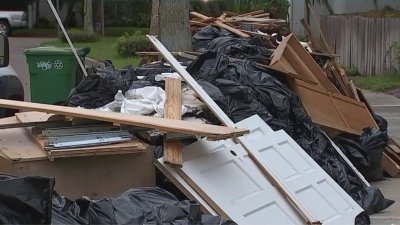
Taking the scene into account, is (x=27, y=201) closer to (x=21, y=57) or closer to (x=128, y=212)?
(x=128, y=212)

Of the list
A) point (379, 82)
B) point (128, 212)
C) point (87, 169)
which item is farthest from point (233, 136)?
point (379, 82)

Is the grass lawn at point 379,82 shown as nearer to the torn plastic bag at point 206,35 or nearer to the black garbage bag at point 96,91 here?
the torn plastic bag at point 206,35

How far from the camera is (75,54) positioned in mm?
9836

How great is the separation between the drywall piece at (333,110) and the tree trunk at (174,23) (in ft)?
8.00

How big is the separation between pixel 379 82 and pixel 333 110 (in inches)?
322

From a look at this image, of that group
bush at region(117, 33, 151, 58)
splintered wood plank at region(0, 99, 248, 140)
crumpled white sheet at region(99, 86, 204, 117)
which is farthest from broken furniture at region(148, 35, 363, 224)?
bush at region(117, 33, 151, 58)

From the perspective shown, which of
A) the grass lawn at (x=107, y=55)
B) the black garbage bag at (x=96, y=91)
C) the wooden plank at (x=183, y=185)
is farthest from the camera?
the grass lawn at (x=107, y=55)

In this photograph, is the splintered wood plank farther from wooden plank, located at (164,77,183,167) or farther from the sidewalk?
the sidewalk

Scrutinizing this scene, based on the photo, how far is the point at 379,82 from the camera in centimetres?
1631

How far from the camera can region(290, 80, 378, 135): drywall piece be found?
8.28 m

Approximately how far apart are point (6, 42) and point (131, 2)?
108ft

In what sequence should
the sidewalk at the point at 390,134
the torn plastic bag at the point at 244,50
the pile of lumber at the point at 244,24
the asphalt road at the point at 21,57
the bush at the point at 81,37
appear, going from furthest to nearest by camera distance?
the bush at the point at 81,37 → the asphalt road at the point at 21,57 → the pile of lumber at the point at 244,24 → the torn plastic bag at the point at 244,50 → the sidewalk at the point at 390,134

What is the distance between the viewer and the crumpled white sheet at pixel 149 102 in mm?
6844

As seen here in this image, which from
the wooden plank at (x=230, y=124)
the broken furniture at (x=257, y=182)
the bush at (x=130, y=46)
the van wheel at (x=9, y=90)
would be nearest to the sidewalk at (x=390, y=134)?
the broken furniture at (x=257, y=182)
